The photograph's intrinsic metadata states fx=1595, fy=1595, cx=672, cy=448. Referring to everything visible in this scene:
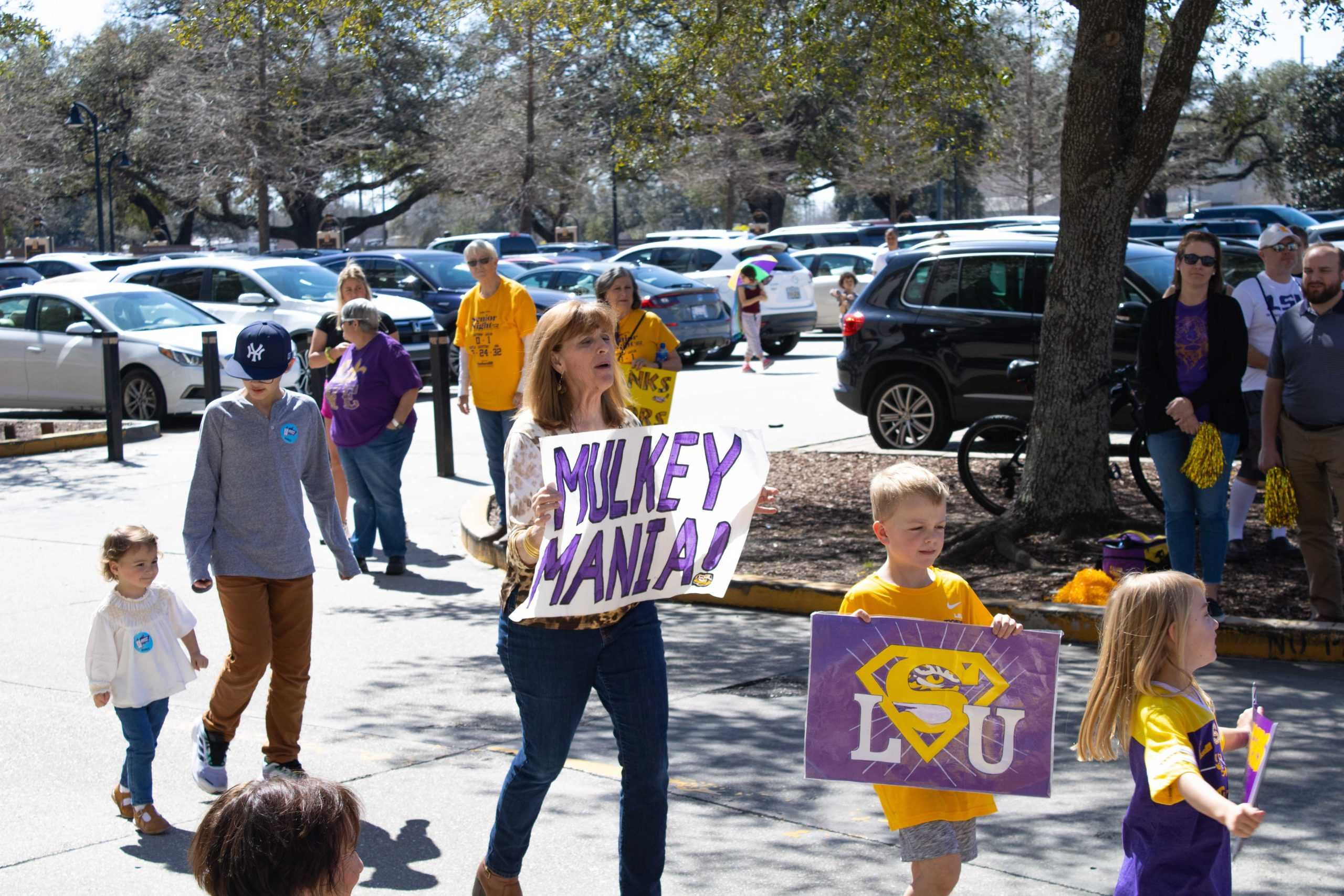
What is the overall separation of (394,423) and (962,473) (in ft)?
13.0

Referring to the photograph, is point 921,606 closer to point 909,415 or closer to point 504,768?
point 504,768

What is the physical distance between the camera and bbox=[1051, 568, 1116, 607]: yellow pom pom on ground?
8.09 metres

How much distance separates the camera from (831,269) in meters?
29.0

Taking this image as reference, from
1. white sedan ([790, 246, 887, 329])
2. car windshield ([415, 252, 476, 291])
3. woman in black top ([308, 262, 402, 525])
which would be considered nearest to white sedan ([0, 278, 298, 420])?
car windshield ([415, 252, 476, 291])

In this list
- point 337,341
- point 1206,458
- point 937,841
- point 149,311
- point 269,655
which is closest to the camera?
point 937,841

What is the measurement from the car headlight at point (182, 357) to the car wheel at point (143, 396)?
282mm

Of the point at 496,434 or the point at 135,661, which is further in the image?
the point at 496,434

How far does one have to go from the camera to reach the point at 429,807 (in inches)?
220

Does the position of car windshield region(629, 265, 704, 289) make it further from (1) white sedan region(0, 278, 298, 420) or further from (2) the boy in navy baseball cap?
(2) the boy in navy baseball cap

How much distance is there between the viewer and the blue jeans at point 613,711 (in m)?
4.16

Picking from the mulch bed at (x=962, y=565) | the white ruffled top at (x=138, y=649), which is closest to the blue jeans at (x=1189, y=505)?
the mulch bed at (x=962, y=565)

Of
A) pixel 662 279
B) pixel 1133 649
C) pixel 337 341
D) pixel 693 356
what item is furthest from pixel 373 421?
pixel 693 356

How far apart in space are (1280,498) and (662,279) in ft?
55.0

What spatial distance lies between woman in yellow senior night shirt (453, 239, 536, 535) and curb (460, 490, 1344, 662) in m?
1.78
